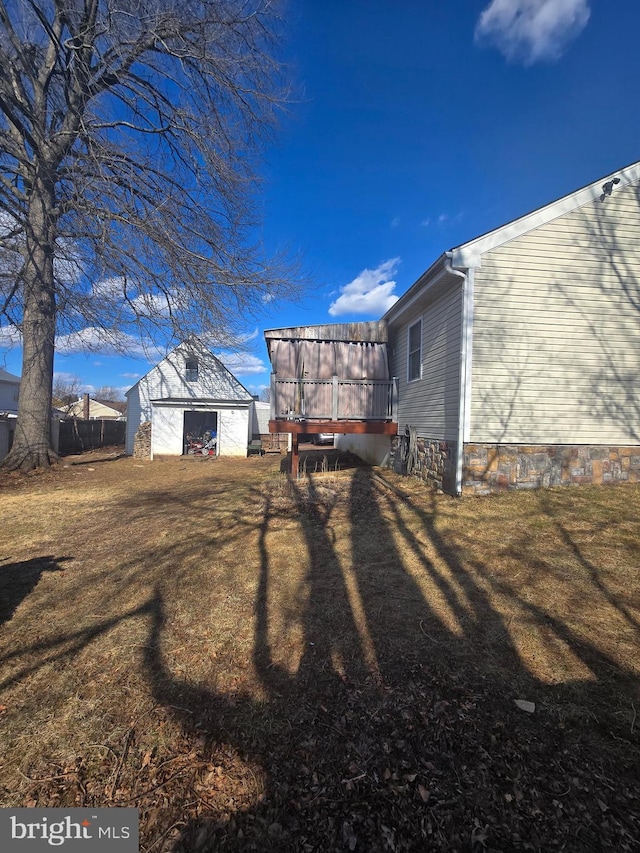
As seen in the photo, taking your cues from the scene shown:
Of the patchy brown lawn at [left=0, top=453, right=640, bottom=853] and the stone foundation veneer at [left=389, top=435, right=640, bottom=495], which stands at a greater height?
the stone foundation veneer at [left=389, top=435, right=640, bottom=495]

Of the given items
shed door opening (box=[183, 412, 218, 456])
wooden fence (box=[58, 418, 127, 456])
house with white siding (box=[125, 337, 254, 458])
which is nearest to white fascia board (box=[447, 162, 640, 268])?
house with white siding (box=[125, 337, 254, 458])

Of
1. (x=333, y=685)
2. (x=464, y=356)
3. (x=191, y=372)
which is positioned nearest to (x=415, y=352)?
(x=464, y=356)

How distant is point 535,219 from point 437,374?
3.09 metres

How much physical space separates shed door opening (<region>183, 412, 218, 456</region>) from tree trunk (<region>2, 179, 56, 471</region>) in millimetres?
7276

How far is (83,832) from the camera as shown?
63.0 inches

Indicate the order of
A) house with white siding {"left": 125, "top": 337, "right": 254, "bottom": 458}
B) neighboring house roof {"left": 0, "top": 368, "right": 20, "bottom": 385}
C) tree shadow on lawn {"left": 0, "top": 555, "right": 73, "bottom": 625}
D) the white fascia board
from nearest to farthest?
tree shadow on lawn {"left": 0, "top": 555, "right": 73, "bottom": 625}, the white fascia board, house with white siding {"left": 125, "top": 337, "right": 254, "bottom": 458}, neighboring house roof {"left": 0, "top": 368, "right": 20, "bottom": 385}

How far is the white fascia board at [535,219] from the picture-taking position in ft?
21.3

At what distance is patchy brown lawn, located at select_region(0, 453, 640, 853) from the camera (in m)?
1.59

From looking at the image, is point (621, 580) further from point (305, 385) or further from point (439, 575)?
point (305, 385)

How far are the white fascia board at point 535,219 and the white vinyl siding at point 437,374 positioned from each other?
1.52 feet

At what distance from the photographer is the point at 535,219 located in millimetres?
6625

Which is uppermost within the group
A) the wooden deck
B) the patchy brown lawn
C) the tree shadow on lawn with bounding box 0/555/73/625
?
the wooden deck

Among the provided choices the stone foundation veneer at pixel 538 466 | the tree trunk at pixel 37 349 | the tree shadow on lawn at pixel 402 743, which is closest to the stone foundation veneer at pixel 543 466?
the stone foundation veneer at pixel 538 466

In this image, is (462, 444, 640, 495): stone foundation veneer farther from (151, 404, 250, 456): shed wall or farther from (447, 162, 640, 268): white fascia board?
(151, 404, 250, 456): shed wall
